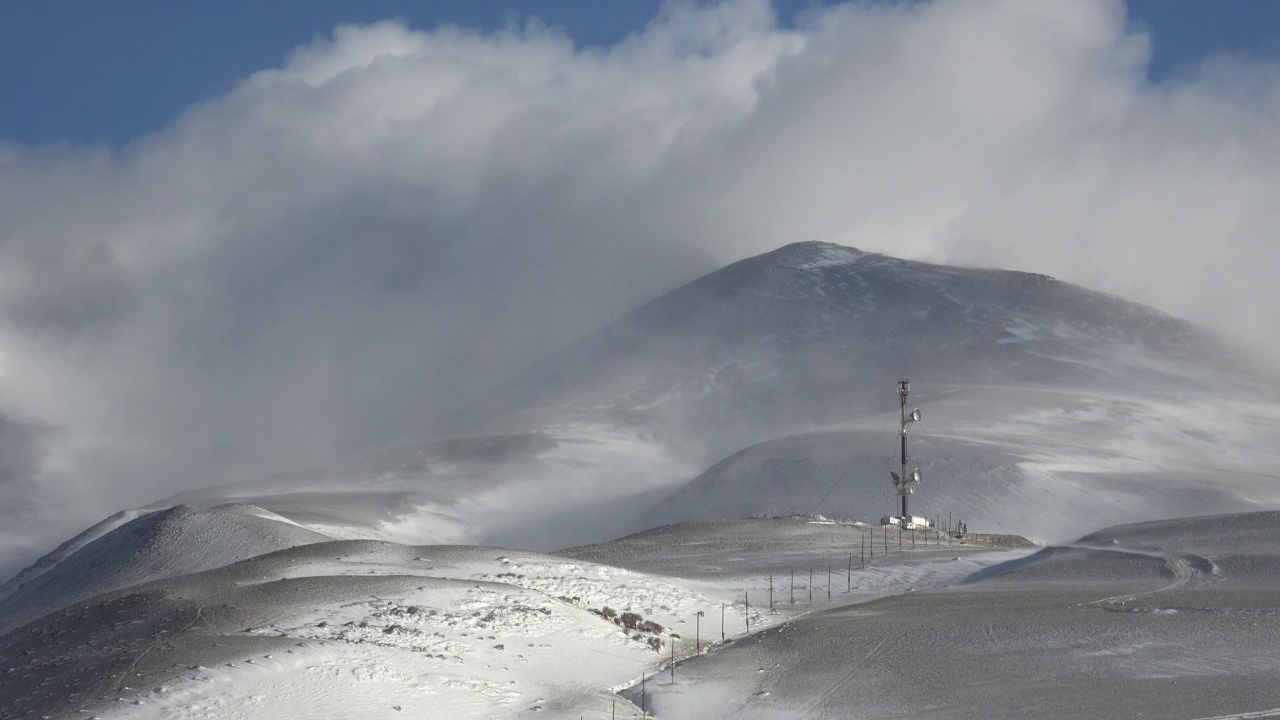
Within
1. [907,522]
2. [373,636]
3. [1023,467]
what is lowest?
[373,636]

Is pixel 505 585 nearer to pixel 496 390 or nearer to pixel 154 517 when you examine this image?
pixel 154 517

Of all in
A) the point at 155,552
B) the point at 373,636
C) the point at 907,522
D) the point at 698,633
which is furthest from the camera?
the point at 907,522

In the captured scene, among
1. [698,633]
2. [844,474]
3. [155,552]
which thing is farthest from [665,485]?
[698,633]

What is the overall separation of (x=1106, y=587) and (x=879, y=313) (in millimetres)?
130187

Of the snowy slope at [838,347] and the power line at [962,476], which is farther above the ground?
the snowy slope at [838,347]

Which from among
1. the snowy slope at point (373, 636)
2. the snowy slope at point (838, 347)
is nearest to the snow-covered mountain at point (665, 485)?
the snowy slope at point (373, 636)

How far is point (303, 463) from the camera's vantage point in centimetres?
17125

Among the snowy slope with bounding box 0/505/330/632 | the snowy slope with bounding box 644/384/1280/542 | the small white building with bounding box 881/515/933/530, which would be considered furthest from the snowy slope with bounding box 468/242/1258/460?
the snowy slope with bounding box 0/505/330/632

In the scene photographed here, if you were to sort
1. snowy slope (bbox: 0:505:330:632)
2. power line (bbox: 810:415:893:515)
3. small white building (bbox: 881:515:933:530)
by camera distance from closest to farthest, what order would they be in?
snowy slope (bbox: 0:505:330:632)
small white building (bbox: 881:515:933:530)
power line (bbox: 810:415:893:515)

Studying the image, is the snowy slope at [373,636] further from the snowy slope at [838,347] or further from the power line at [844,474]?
the snowy slope at [838,347]

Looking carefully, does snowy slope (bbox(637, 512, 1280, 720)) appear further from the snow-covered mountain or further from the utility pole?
the snow-covered mountain

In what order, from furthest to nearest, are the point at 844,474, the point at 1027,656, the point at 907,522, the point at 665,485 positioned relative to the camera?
the point at 665,485 < the point at 844,474 < the point at 907,522 < the point at 1027,656

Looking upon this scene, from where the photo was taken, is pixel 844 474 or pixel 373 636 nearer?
pixel 373 636

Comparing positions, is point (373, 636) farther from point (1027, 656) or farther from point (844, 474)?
point (844, 474)
